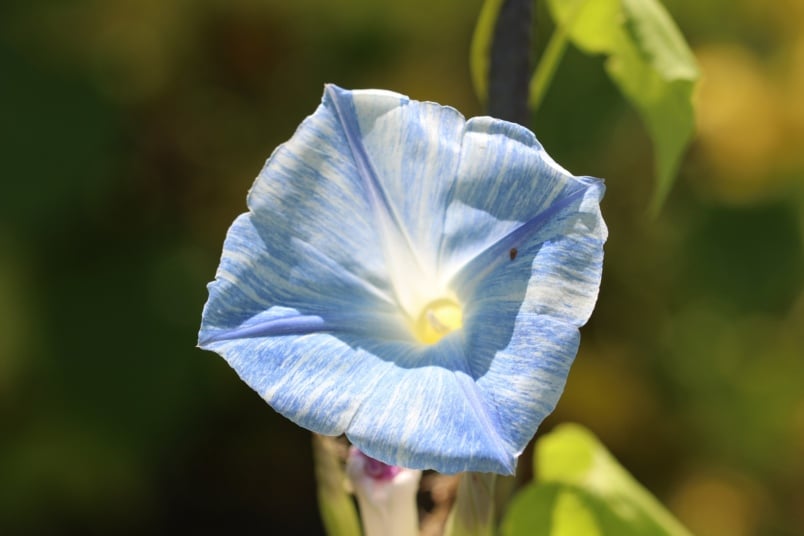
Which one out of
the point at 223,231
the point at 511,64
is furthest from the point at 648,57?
the point at 223,231

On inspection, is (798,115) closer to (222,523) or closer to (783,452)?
(783,452)

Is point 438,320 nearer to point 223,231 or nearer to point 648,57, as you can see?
point 648,57

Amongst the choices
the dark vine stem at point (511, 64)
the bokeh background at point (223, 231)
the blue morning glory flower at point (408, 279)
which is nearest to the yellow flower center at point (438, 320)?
the blue morning glory flower at point (408, 279)

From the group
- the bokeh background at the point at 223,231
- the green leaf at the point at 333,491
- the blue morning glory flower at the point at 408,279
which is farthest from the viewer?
the bokeh background at the point at 223,231

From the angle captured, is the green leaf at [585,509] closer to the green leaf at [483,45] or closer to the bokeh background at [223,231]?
the green leaf at [483,45]

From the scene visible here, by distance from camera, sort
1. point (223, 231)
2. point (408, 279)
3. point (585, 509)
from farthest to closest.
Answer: point (223, 231) → point (585, 509) → point (408, 279)

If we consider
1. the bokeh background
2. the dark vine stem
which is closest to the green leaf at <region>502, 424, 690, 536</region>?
the dark vine stem
